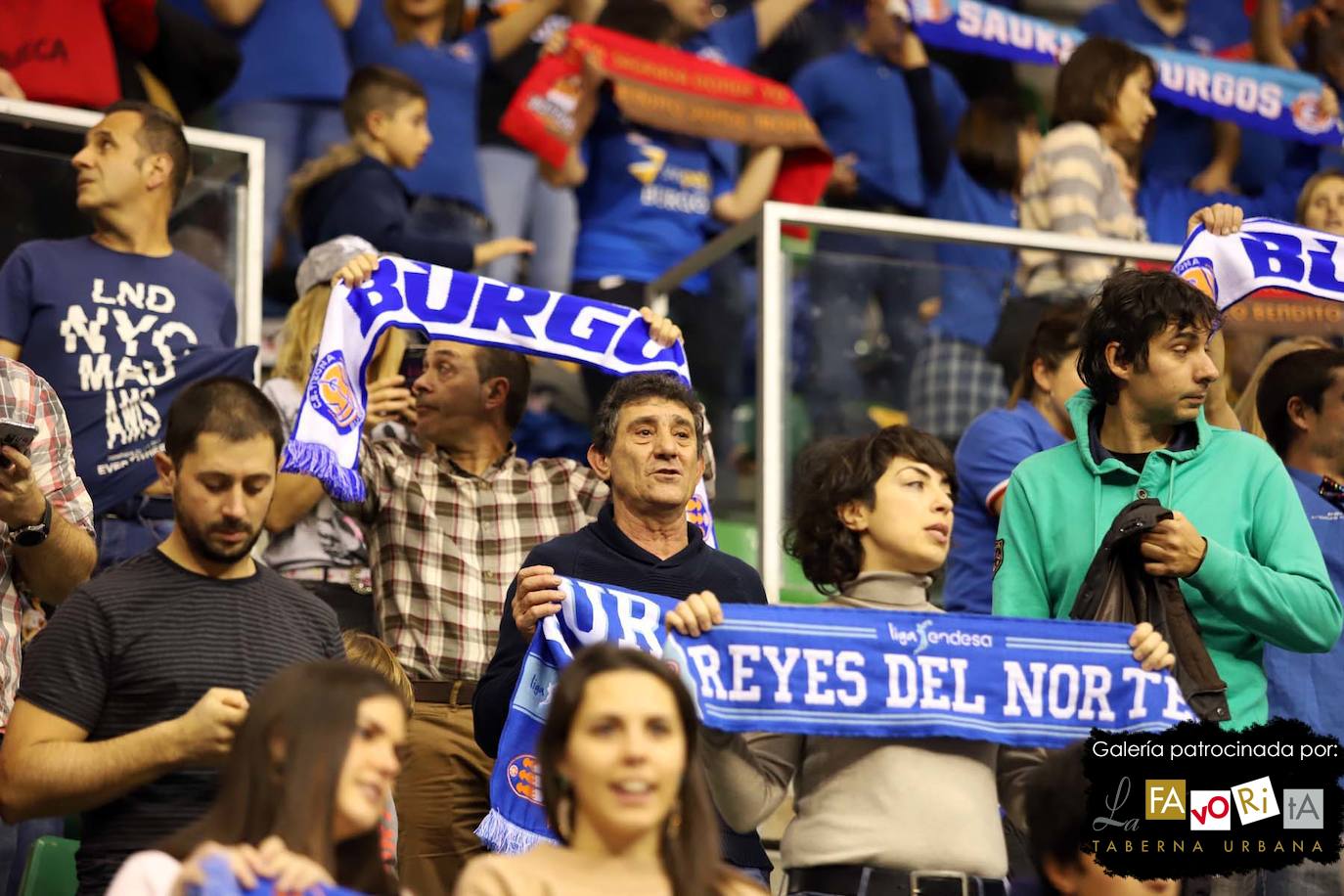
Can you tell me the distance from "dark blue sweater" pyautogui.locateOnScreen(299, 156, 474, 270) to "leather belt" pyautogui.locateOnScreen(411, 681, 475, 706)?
1.94 m

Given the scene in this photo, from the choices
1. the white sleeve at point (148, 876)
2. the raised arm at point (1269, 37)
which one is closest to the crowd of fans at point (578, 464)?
the white sleeve at point (148, 876)

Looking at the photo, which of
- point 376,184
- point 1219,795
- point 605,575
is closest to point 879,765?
point 1219,795

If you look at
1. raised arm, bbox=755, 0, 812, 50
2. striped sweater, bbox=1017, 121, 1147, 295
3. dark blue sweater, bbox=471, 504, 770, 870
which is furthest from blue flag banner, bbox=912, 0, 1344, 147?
dark blue sweater, bbox=471, 504, 770, 870

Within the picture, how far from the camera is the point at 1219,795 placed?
3.89m

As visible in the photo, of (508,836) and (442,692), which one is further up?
(442,692)

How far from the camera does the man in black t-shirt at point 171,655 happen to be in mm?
3545

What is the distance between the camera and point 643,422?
15.1ft

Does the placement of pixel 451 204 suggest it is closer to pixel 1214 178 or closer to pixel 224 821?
pixel 1214 178

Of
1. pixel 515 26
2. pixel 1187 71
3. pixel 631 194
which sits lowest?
pixel 631 194

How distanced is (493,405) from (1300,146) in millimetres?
5745

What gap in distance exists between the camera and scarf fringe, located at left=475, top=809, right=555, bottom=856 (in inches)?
165

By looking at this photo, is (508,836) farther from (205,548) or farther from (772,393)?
(772,393)

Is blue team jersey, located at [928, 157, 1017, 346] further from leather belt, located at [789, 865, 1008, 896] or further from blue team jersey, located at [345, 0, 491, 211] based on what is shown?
leather belt, located at [789, 865, 1008, 896]

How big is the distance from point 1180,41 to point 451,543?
6.11 m
